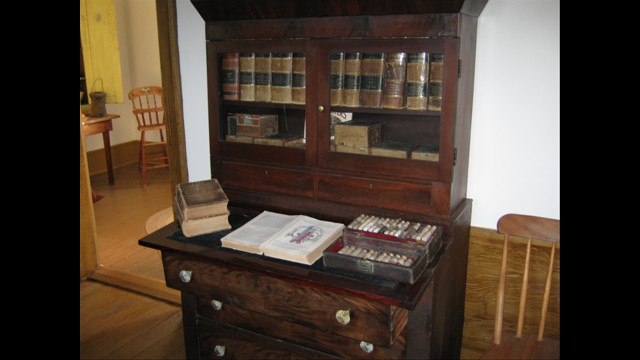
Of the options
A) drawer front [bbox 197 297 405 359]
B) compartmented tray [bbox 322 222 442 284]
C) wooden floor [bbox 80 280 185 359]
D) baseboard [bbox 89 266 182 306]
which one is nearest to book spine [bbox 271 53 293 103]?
compartmented tray [bbox 322 222 442 284]

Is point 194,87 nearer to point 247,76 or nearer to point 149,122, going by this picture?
point 247,76

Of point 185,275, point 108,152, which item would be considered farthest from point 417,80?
point 108,152

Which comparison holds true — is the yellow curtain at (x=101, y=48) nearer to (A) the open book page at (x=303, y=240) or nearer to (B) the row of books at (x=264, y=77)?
(B) the row of books at (x=264, y=77)

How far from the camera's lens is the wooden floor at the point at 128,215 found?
345cm

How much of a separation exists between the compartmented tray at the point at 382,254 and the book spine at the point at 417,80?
43 centimetres

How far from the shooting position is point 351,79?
1.83 m

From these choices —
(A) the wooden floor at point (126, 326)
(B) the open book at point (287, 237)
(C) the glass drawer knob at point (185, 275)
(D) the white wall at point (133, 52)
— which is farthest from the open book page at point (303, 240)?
(D) the white wall at point (133, 52)

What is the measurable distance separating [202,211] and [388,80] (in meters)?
0.82

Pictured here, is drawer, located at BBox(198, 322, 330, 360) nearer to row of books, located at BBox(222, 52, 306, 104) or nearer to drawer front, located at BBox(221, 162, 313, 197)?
drawer front, located at BBox(221, 162, 313, 197)

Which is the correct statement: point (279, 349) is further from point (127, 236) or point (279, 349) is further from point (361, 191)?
point (127, 236)
